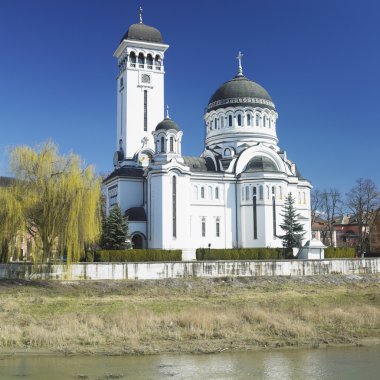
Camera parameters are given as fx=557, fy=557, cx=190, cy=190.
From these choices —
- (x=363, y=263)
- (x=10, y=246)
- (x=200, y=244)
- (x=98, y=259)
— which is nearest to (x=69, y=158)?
(x=10, y=246)

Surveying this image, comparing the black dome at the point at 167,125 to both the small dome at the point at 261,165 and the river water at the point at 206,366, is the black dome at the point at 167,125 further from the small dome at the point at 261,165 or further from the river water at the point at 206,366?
the river water at the point at 206,366

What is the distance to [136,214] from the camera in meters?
47.0

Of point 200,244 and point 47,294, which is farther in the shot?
point 200,244

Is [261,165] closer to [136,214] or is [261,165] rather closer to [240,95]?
[240,95]

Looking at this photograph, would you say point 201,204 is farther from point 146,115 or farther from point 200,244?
point 146,115

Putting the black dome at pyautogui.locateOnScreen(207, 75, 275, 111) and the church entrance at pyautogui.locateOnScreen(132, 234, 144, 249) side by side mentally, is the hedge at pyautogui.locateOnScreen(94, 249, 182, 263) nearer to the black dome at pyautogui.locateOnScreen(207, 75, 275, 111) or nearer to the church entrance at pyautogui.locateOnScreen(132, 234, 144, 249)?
the church entrance at pyautogui.locateOnScreen(132, 234, 144, 249)

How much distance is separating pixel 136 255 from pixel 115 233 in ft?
11.8

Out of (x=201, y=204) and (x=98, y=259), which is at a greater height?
(x=201, y=204)

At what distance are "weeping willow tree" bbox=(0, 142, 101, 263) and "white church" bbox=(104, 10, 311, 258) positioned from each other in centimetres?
1397

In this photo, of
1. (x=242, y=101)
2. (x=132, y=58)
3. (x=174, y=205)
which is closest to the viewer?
(x=174, y=205)

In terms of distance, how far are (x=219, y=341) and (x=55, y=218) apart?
47.6ft

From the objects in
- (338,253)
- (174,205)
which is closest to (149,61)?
(174,205)

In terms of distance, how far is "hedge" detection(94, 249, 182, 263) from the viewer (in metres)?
37.9

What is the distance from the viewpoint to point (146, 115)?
5191 centimetres
